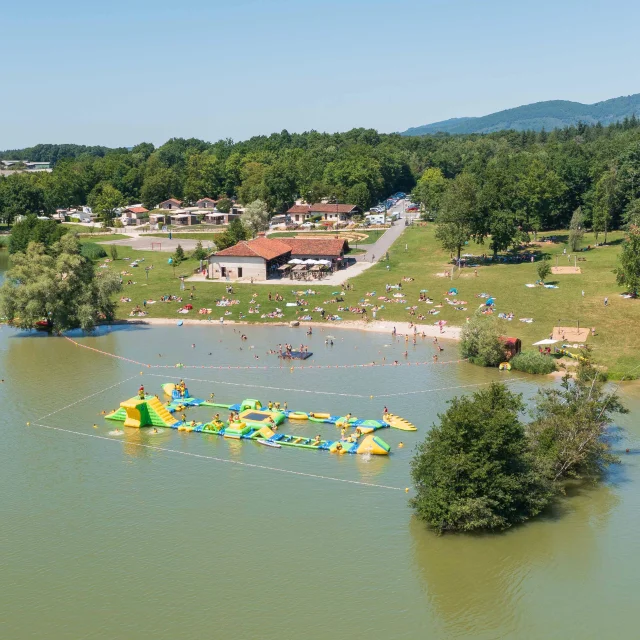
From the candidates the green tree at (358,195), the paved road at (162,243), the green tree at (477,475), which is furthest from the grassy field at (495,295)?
the green tree at (358,195)

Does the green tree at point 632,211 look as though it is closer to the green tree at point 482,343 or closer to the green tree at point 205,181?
the green tree at point 482,343

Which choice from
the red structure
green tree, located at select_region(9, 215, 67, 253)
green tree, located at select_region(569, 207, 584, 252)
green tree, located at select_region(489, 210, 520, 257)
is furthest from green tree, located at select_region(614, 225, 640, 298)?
green tree, located at select_region(9, 215, 67, 253)

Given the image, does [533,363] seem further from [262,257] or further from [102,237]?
[102,237]

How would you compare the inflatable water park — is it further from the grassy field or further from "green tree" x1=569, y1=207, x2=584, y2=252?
"green tree" x1=569, y1=207, x2=584, y2=252

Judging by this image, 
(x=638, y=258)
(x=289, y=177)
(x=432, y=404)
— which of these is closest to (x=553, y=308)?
(x=638, y=258)

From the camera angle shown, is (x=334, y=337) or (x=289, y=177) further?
(x=289, y=177)

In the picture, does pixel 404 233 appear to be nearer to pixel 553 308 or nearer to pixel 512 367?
pixel 553 308

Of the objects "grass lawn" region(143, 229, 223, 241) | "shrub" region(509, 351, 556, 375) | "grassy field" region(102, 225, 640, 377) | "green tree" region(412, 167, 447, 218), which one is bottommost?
"shrub" region(509, 351, 556, 375)
